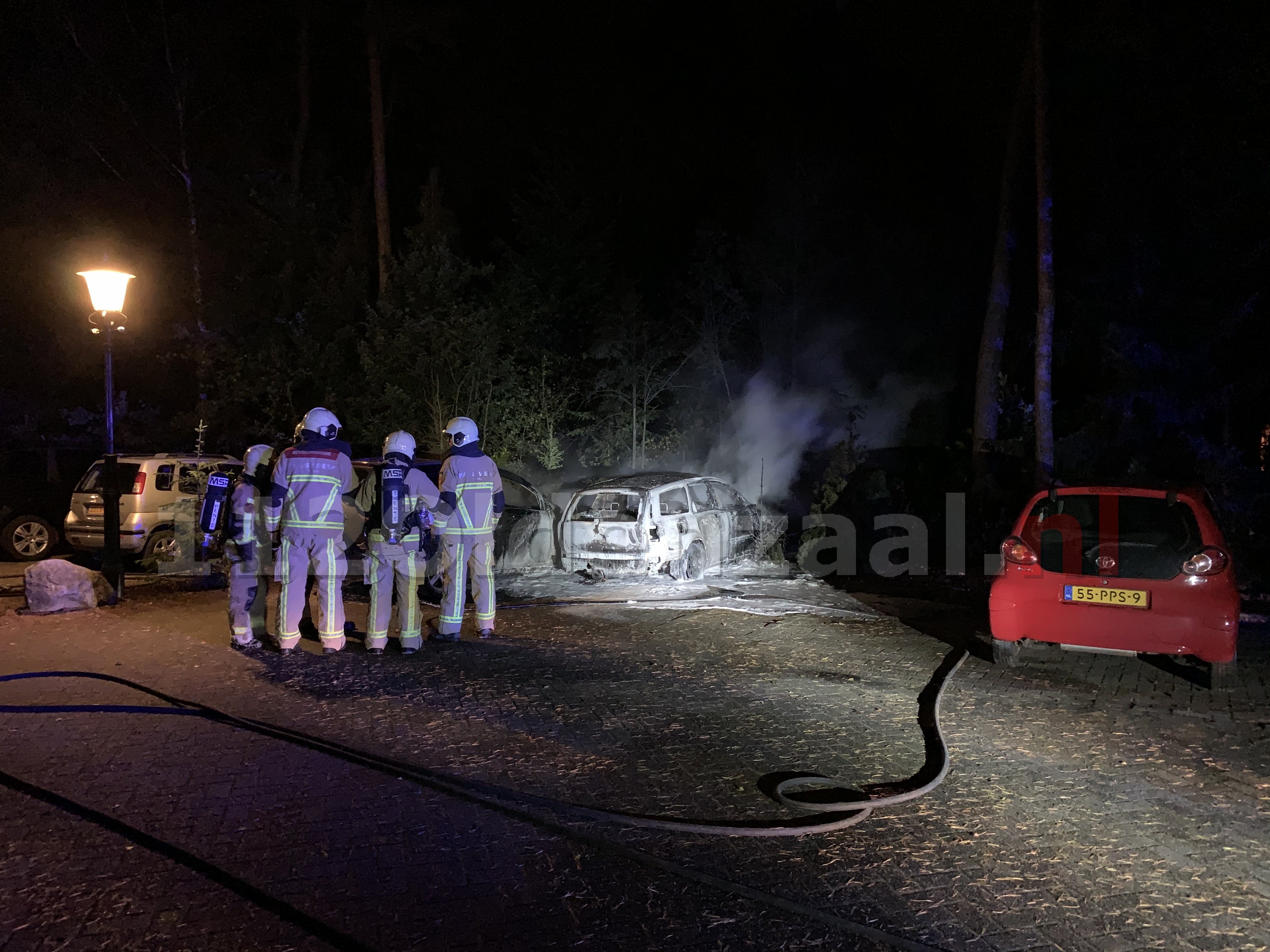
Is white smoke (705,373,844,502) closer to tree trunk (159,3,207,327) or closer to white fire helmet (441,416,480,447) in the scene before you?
white fire helmet (441,416,480,447)

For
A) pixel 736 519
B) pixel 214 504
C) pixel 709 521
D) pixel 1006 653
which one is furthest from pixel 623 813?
pixel 736 519

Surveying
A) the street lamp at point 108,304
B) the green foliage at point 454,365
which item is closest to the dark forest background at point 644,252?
the green foliage at point 454,365

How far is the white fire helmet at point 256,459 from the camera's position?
323 inches

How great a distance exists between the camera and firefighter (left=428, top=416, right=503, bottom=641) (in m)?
8.23

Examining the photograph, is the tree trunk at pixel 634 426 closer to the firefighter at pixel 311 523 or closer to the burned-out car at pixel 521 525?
the burned-out car at pixel 521 525

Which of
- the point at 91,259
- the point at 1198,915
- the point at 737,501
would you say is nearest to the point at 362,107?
the point at 91,259

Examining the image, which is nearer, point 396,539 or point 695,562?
point 396,539

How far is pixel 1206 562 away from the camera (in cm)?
659

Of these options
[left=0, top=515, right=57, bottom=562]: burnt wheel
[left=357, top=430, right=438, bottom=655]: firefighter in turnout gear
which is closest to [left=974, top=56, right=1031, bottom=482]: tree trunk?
[left=357, top=430, right=438, bottom=655]: firefighter in turnout gear

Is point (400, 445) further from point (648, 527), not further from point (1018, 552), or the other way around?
point (1018, 552)

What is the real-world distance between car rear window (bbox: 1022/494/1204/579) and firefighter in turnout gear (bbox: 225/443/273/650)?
259 inches

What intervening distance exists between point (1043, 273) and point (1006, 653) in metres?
9.17

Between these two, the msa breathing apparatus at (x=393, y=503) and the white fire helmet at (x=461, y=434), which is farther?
the white fire helmet at (x=461, y=434)

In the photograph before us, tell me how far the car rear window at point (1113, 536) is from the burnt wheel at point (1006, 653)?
0.77 metres
